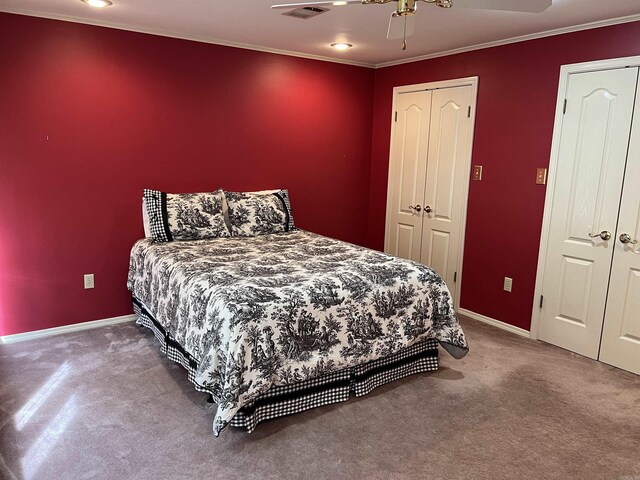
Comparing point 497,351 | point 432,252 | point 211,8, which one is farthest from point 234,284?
point 432,252

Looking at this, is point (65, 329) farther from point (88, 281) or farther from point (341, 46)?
point (341, 46)

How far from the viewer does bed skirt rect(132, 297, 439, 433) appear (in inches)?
96.6

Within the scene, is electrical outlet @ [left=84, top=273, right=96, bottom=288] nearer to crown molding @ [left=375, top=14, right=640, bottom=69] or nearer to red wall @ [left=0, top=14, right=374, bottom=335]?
red wall @ [left=0, top=14, right=374, bottom=335]

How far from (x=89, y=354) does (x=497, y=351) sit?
9.49ft

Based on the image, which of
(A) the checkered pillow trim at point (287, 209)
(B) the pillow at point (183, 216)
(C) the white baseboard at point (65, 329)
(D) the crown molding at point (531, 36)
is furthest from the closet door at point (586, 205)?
(C) the white baseboard at point (65, 329)

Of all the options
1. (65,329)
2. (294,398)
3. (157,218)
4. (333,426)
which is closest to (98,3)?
(157,218)

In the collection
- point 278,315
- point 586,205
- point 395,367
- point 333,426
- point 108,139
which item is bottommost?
point 333,426

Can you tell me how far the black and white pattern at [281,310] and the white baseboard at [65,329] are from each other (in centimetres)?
57

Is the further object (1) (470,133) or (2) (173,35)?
(1) (470,133)

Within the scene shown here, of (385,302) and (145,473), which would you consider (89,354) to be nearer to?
(145,473)

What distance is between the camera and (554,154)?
3.46m

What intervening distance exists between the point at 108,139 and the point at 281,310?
2.14 metres

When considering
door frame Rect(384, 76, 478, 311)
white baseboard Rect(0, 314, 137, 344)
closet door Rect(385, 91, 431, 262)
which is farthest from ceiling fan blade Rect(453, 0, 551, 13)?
white baseboard Rect(0, 314, 137, 344)

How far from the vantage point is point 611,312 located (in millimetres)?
3240
